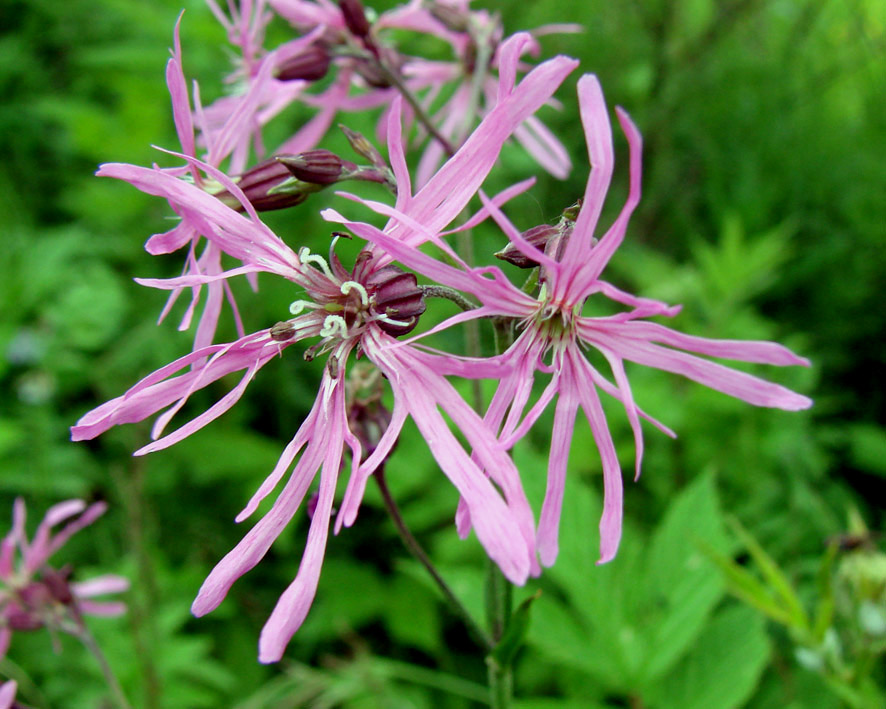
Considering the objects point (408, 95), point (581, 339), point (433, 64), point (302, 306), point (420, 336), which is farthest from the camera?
point (433, 64)

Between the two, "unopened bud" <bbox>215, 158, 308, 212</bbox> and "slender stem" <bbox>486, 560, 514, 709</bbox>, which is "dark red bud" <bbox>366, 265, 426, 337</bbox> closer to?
"unopened bud" <bbox>215, 158, 308, 212</bbox>

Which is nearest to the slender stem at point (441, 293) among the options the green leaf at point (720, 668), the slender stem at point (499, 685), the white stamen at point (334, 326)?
the white stamen at point (334, 326)

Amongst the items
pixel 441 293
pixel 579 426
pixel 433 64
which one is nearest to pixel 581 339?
pixel 441 293

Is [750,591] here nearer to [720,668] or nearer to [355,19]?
[720,668]

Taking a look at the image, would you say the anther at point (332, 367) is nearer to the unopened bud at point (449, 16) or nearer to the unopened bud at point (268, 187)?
the unopened bud at point (268, 187)

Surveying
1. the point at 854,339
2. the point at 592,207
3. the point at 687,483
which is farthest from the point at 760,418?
the point at 592,207

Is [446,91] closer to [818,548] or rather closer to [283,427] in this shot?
[283,427]
